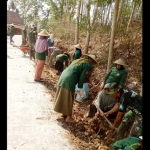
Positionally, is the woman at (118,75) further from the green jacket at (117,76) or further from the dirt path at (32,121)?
the dirt path at (32,121)

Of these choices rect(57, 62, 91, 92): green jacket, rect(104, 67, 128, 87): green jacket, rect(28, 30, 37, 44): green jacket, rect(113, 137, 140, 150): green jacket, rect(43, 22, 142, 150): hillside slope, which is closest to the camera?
rect(113, 137, 140, 150): green jacket

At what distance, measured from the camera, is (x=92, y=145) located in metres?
4.21

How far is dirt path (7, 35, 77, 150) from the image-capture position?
390cm

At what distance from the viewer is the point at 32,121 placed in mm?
4703

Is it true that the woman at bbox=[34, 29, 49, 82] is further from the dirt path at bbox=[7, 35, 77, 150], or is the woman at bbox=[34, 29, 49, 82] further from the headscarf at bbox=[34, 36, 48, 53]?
the dirt path at bbox=[7, 35, 77, 150]

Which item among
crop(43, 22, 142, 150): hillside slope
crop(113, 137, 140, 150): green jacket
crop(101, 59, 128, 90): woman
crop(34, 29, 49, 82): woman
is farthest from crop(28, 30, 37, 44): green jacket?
crop(113, 137, 140, 150): green jacket

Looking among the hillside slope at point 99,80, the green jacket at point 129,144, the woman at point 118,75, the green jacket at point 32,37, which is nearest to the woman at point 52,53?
the hillside slope at point 99,80

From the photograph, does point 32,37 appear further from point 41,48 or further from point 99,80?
point 99,80

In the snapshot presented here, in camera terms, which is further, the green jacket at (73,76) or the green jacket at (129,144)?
the green jacket at (73,76)

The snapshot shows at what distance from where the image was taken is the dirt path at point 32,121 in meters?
3.90

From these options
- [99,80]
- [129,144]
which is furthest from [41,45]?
[129,144]

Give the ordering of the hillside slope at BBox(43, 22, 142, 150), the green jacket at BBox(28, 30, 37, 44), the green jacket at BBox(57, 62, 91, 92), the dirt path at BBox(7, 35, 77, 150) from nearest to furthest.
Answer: the dirt path at BBox(7, 35, 77, 150) → the hillside slope at BBox(43, 22, 142, 150) → the green jacket at BBox(57, 62, 91, 92) → the green jacket at BBox(28, 30, 37, 44)

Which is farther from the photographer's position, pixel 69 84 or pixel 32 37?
pixel 32 37
